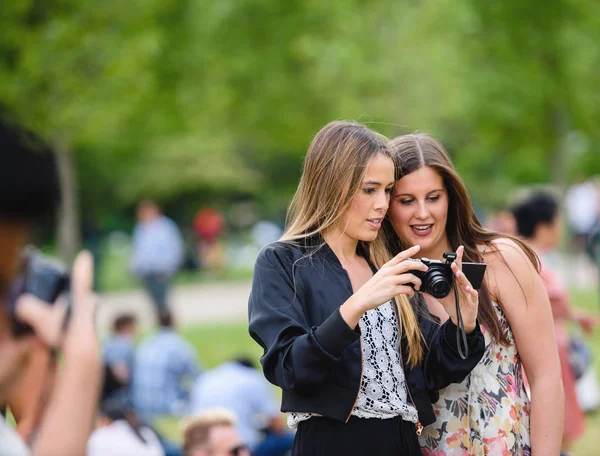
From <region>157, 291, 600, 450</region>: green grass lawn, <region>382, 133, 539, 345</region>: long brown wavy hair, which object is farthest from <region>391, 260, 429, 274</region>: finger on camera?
<region>157, 291, 600, 450</region>: green grass lawn

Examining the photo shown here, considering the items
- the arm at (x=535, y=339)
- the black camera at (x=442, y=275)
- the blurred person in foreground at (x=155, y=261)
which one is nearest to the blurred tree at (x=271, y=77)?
the blurred person in foreground at (x=155, y=261)

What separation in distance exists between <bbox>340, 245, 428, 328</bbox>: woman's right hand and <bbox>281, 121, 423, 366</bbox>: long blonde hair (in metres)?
0.29

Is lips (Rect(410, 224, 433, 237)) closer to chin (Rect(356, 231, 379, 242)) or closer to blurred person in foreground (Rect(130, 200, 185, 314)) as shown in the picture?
chin (Rect(356, 231, 379, 242))

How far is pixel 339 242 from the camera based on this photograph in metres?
2.96

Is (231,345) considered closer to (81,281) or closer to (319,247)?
(319,247)

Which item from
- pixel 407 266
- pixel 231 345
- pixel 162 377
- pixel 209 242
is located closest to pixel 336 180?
pixel 407 266

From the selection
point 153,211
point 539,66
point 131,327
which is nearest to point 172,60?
point 153,211

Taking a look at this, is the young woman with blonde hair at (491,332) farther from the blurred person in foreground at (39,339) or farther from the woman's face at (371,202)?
the blurred person in foreground at (39,339)

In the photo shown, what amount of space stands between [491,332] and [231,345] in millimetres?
9025

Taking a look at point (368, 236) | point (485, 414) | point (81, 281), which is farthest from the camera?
point (485, 414)

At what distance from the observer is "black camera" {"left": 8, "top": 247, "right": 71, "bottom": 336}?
178 cm

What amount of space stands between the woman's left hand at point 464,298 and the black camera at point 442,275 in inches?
1.0

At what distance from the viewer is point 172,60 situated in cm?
1964

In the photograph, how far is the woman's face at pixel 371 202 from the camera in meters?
2.86
